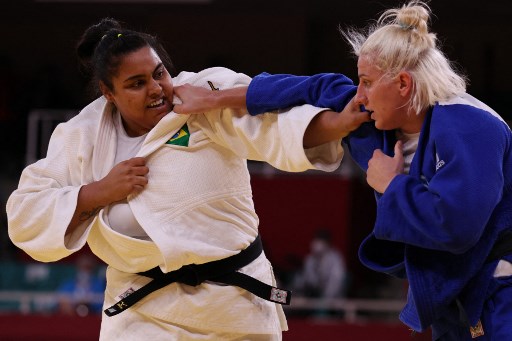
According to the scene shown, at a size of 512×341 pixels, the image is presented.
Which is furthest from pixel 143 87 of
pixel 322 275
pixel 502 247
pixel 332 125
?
pixel 322 275

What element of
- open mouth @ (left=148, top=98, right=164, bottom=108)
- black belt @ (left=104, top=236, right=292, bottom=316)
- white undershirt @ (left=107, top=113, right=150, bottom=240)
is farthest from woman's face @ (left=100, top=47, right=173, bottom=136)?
black belt @ (left=104, top=236, right=292, bottom=316)

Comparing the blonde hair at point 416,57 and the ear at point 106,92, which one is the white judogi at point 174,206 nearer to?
the ear at point 106,92

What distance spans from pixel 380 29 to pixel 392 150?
1.06 feet

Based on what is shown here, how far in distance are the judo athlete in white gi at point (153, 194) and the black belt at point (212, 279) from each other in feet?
0.04

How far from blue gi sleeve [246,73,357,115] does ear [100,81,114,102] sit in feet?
1.56

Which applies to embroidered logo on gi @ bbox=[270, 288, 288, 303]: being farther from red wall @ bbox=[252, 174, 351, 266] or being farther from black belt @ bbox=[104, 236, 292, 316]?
red wall @ bbox=[252, 174, 351, 266]

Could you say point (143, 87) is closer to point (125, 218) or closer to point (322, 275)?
point (125, 218)

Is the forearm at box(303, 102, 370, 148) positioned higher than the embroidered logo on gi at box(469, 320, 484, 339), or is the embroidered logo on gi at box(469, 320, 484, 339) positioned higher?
the forearm at box(303, 102, 370, 148)

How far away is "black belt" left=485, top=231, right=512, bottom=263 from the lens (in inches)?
87.7

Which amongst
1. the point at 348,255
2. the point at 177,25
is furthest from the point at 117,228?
the point at 177,25

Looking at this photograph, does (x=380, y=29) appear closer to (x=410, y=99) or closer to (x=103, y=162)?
(x=410, y=99)

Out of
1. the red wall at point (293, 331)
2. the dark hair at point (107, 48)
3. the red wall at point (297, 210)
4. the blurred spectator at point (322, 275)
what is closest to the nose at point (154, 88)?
the dark hair at point (107, 48)

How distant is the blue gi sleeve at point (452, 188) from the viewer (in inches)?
82.4

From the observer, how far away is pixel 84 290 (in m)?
7.47
